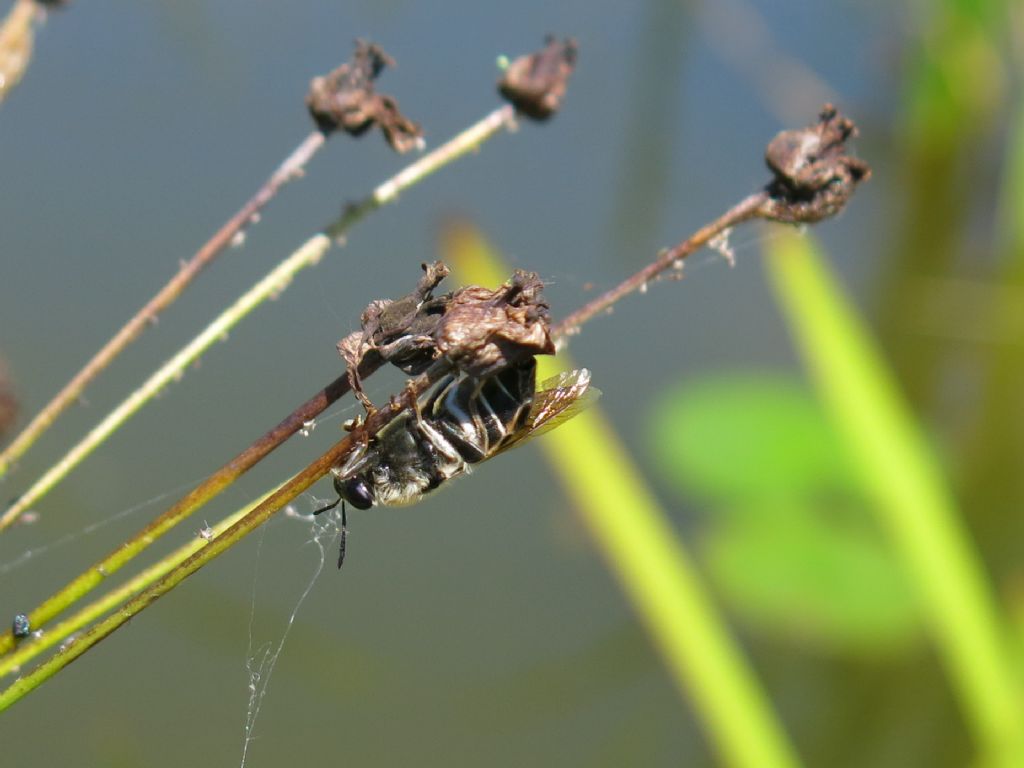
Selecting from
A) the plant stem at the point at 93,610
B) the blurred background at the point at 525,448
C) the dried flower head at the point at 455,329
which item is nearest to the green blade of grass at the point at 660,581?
the blurred background at the point at 525,448

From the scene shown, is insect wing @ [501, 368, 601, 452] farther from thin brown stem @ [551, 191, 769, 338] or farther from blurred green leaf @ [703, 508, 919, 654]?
blurred green leaf @ [703, 508, 919, 654]

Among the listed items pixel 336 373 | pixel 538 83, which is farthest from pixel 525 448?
pixel 538 83

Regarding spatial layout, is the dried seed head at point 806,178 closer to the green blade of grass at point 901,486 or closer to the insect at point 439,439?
the insect at point 439,439

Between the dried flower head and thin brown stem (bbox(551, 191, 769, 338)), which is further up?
thin brown stem (bbox(551, 191, 769, 338))

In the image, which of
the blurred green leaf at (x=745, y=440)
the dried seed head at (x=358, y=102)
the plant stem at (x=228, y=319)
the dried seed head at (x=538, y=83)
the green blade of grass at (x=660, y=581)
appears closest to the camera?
the plant stem at (x=228, y=319)

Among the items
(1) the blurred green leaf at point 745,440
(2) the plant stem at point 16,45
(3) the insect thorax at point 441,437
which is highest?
(1) the blurred green leaf at point 745,440

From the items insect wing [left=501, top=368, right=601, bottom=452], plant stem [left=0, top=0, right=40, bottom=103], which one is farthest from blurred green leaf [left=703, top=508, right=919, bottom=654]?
plant stem [left=0, top=0, right=40, bottom=103]
